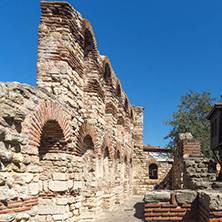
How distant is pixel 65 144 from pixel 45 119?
3.94 feet

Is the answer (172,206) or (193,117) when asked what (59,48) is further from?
(193,117)

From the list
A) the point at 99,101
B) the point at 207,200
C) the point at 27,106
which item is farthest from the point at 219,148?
the point at 27,106

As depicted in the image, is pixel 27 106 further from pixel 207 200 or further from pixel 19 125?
pixel 207 200

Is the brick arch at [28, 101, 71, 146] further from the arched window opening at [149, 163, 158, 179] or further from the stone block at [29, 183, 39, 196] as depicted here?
the arched window opening at [149, 163, 158, 179]

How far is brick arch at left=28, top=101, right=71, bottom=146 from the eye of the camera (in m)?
4.46

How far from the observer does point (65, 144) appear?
19.6 ft

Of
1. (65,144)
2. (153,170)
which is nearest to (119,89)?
(65,144)

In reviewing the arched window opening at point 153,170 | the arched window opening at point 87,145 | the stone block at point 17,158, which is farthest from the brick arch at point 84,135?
the arched window opening at point 153,170

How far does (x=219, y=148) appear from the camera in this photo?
12.5 m

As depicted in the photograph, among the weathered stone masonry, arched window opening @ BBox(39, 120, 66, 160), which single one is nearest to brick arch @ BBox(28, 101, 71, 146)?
the weathered stone masonry

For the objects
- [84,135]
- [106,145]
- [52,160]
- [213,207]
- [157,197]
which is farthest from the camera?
[106,145]

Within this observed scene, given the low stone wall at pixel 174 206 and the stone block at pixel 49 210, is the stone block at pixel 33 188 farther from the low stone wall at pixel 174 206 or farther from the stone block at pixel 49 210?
the low stone wall at pixel 174 206

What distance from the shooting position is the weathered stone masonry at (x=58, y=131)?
388 cm

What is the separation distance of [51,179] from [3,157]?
7.75ft
